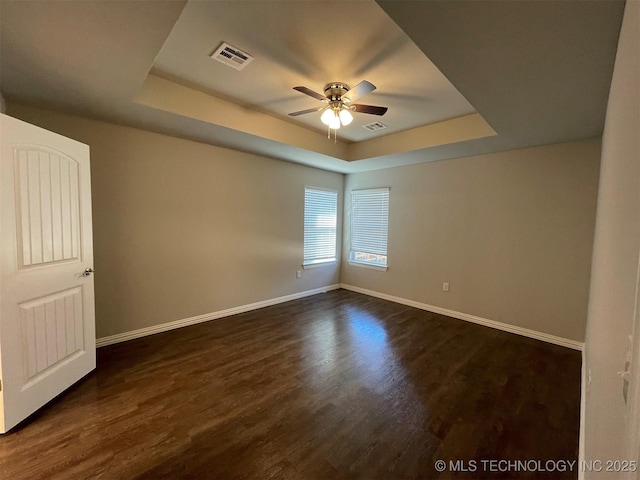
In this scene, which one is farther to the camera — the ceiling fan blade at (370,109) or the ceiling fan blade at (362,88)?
the ceiling fan blade at (370,109)

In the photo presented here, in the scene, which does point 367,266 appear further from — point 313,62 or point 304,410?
point 313,62

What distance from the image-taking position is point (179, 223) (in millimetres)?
3385

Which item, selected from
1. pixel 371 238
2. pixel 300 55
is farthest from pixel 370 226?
pixel 300 55

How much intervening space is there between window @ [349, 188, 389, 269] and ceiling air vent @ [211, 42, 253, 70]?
3.15 meters

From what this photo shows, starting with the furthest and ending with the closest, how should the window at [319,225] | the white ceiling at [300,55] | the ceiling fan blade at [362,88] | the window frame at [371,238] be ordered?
the window at [319,225]
the window frame at [371,238]
the ceiling fan blade at [362,88]
the white ceiling at [300,55]


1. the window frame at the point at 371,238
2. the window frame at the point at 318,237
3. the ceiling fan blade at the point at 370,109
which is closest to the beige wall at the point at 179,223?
the window frame at the point at 318,237

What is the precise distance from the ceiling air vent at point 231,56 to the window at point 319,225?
265cm

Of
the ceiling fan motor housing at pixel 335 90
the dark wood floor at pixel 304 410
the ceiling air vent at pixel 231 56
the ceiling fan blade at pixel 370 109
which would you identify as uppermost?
the ceiling air vent at pixel 231 56

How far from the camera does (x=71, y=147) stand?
84.0 inches

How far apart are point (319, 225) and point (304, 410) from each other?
346 cm

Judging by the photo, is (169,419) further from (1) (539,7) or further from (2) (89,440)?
(1) (539,7)

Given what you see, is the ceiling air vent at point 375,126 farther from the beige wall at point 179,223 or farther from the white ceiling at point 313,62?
the beige wall at point 179,223

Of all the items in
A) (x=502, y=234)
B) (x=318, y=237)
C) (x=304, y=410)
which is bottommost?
(x=304, y=410)

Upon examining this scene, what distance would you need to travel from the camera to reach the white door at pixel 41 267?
171cm
